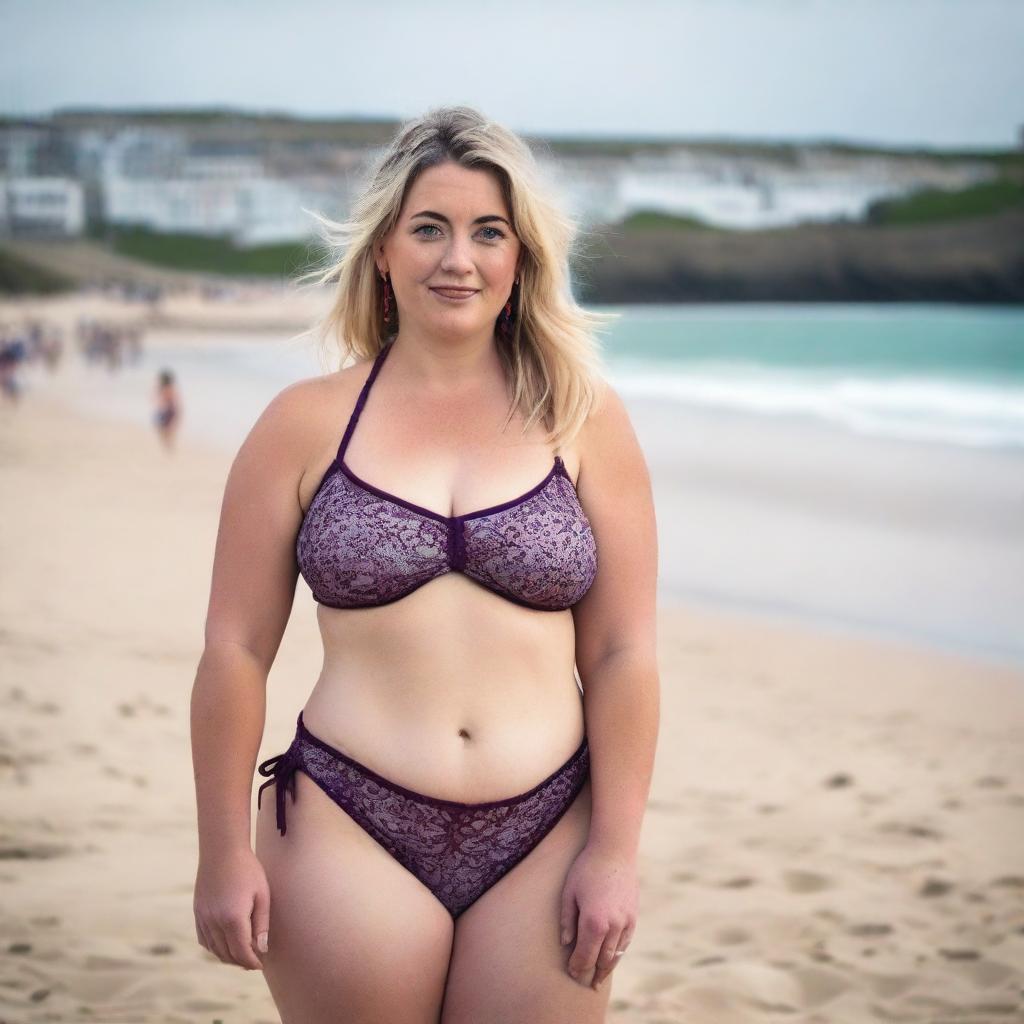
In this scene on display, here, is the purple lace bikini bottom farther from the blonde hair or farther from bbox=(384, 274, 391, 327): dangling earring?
bbox=(384, 274, 391, 327): dangling earring

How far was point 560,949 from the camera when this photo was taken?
2.08m

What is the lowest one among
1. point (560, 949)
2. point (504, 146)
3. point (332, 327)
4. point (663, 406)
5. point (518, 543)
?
point (663, 406)

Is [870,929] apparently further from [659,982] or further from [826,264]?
[826,264]

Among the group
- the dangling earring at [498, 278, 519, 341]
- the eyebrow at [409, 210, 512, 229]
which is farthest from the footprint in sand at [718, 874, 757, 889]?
the eyebrow at [409, 210, 512, 229]

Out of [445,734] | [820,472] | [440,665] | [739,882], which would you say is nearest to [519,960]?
[445,734]

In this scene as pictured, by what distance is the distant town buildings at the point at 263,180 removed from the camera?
308ft

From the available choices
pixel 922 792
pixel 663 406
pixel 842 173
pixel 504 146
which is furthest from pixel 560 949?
pixel 842 173

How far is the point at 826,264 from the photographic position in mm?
98000

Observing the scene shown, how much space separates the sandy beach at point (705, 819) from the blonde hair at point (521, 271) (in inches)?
76.6

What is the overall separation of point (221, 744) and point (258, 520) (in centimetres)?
36

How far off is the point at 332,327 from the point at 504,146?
454 mm

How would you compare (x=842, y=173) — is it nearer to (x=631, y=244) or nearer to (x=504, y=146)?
(x=631, y=244)

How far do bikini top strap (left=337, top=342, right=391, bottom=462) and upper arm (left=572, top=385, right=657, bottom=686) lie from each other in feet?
1.21

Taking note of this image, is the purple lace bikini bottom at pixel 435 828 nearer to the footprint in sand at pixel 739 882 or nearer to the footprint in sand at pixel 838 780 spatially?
the footprint in sand at pixel 739 882
